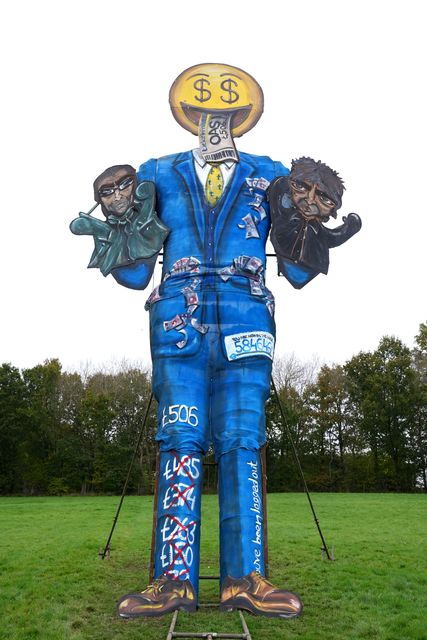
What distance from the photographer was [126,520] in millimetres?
18641

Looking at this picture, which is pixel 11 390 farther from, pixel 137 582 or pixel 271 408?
pixel 137 582

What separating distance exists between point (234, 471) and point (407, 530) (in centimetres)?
964

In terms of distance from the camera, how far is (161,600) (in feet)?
20.9

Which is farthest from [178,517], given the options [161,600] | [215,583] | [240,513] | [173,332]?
[215,583]

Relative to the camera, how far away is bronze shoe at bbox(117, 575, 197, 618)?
6.34 meters

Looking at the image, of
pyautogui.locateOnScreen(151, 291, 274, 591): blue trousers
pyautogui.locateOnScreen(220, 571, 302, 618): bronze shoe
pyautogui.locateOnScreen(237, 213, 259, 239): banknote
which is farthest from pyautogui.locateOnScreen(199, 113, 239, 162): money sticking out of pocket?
pyautogui.locateOnScreen(220, 571, 302, 618): bronze shoe

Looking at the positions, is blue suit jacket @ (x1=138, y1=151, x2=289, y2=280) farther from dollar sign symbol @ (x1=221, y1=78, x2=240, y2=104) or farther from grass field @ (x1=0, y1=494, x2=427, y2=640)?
grass field @ (x1=0, y1=494, x2=427, y2=640)

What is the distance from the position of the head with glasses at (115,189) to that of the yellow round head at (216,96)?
1.21 meters

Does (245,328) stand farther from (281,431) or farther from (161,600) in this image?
(281,431)

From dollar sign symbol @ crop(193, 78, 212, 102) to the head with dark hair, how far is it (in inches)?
65.6

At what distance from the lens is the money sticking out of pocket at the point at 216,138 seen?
28.7 ft

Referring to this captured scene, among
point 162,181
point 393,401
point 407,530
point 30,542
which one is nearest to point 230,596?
point 162,181

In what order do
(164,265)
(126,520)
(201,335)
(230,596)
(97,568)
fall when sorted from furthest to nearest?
(126,520), (97,568), (164,265), (201,335), (230,596)

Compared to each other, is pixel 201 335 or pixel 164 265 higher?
pixel 164 265
